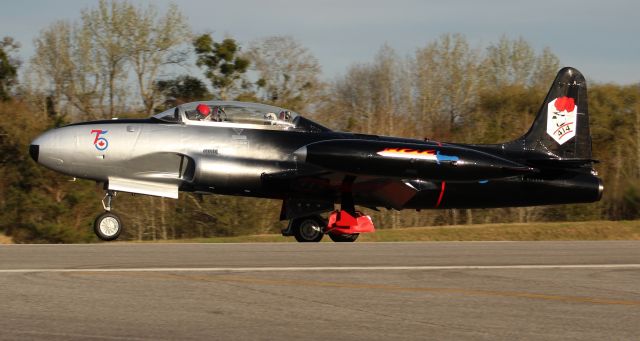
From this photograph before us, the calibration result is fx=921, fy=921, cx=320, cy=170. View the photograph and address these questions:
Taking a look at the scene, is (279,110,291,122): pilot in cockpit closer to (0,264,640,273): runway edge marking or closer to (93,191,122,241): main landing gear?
(93,191,122,241): main landing gear

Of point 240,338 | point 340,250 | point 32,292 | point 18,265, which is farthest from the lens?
point 340,250

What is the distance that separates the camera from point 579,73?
1819cm

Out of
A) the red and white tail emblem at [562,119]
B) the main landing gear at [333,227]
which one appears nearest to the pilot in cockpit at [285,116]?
the main landing gear at [333,227]

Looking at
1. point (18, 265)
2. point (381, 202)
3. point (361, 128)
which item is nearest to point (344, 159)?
point (381, 202)

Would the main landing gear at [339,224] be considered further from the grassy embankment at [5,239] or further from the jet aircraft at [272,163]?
the grassy embankment at [5,239]

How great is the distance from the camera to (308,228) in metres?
16.4

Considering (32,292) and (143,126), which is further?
(143,126)

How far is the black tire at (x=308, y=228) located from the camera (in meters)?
16.3

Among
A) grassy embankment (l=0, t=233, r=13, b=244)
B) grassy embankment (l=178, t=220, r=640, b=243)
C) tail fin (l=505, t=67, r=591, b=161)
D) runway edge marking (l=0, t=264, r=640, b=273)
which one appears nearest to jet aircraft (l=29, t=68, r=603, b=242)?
tail fin (l=505, t=67, r=591, b=161)

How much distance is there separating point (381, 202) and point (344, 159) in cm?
213

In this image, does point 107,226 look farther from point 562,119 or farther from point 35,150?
point 562,119

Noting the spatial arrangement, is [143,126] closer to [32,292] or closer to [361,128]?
[32,292]

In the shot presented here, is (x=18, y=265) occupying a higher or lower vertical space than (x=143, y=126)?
lower

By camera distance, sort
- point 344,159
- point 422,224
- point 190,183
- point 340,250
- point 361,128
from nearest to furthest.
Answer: point 340,250
point 344,159
point 190,183
point 422,224
point 361,128
